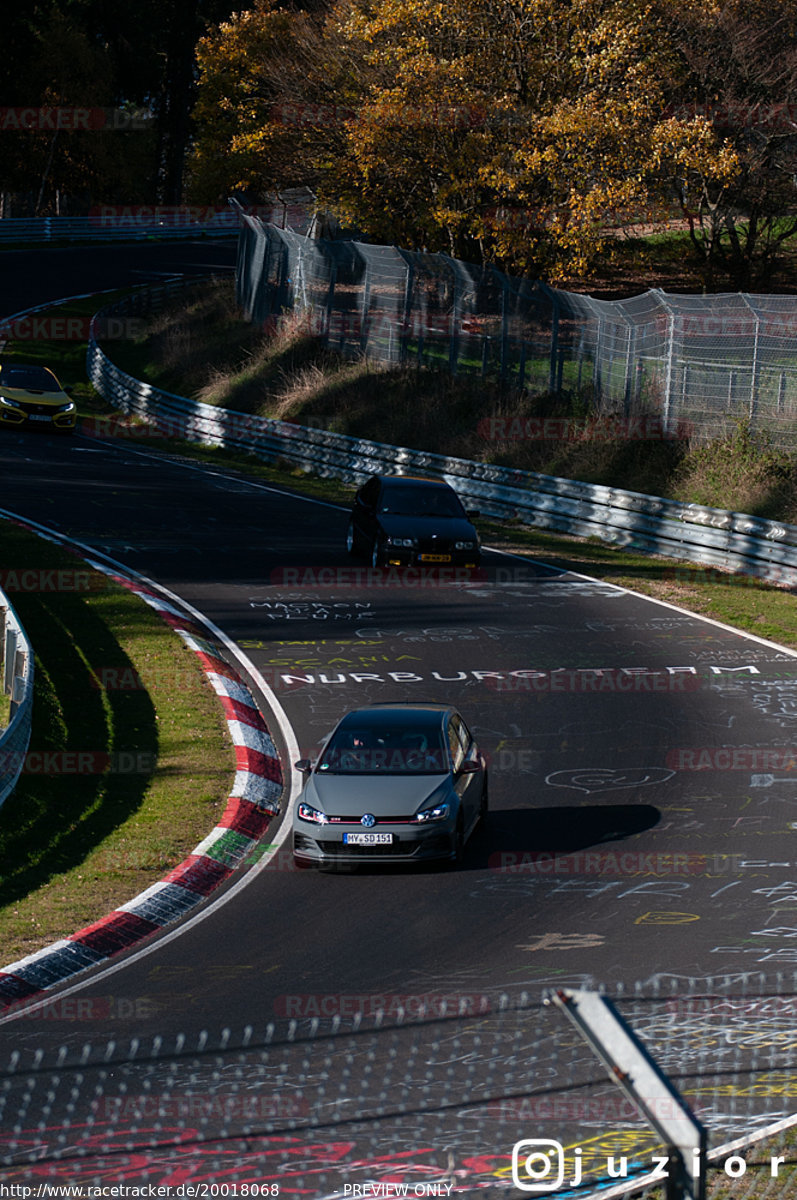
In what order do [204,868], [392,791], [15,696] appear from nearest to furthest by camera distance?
[204,868], [392,791], [15,696]

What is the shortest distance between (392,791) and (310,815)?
0.74 m

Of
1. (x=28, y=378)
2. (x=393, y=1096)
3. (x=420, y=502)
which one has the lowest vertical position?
(x=393, y=1096)

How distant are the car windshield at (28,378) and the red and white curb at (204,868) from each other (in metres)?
20.1

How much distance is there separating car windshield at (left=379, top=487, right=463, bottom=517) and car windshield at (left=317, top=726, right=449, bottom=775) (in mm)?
11350

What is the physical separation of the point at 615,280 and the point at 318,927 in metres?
43.2

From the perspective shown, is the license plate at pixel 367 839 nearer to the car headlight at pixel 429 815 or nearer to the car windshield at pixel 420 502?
the car headlight at pixel 429 815

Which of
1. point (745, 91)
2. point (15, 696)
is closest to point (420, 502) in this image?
point (15, 696)

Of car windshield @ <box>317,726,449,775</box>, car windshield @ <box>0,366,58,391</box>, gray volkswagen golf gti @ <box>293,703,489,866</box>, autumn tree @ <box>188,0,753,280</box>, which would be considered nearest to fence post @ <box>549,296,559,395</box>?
autumn tree @ <box>188,0,753,280</box>

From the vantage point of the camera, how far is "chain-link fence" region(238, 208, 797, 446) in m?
26.5

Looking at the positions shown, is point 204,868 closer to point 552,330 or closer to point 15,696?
point 15,696

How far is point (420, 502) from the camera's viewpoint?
24359 mm

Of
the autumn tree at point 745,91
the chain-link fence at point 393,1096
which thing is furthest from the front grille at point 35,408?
the chain-link fence at point 393,1096

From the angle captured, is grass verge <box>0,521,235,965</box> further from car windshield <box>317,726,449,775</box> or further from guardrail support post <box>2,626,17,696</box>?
car windshield <box>317,726,449,775</box>


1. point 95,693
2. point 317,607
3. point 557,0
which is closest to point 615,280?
point 557,0
